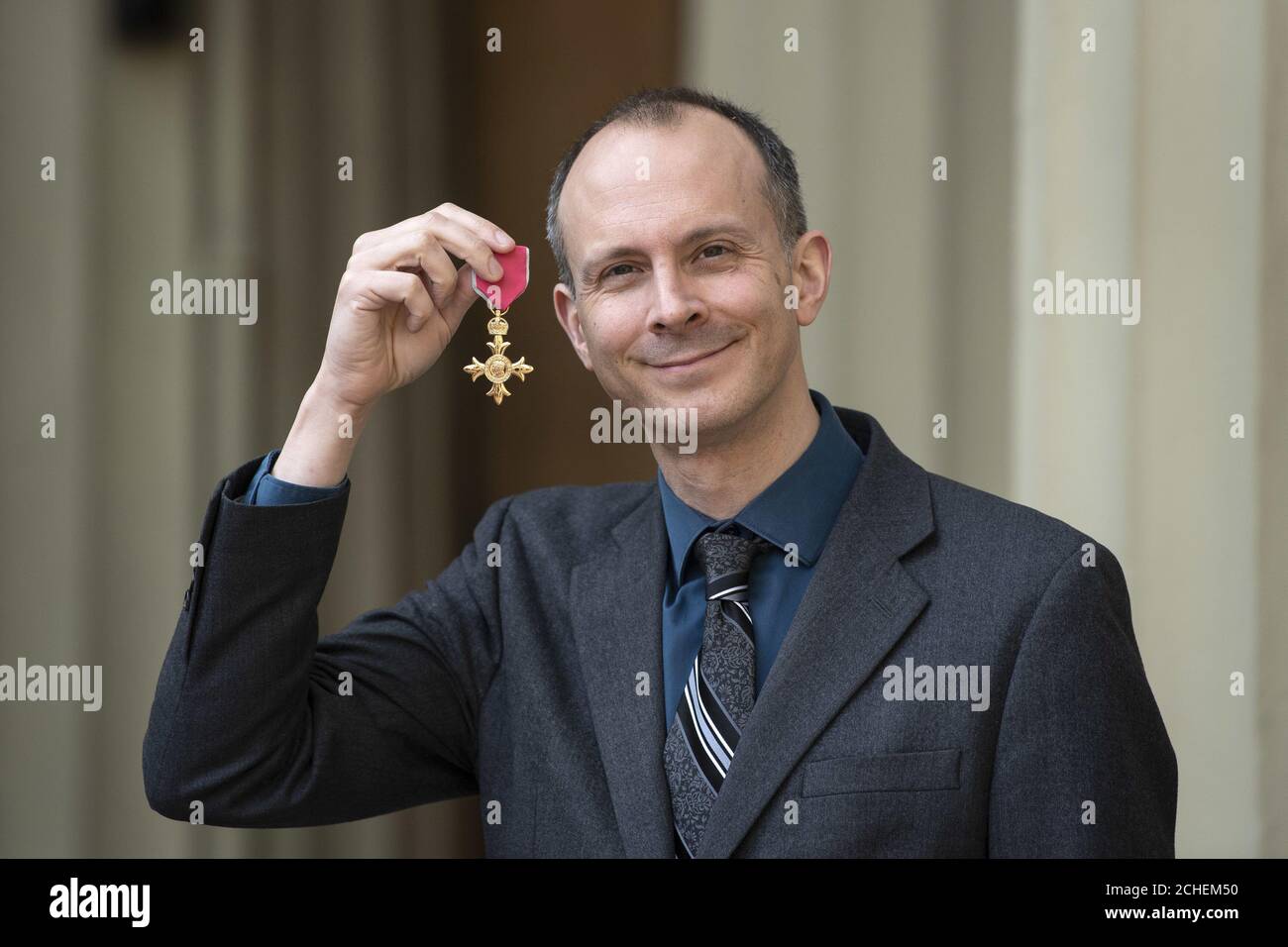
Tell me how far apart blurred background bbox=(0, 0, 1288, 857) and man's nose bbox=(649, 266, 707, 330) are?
0.94 meters

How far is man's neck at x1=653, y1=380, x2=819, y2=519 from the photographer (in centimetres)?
152

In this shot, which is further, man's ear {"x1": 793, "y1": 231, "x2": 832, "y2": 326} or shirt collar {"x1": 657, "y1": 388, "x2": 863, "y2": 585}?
man's ear {"x1": 793, "y1": 231, "x2": 832, "y2": 326}

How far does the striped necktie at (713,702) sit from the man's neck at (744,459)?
6 centimetres

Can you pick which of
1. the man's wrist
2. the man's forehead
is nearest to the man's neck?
the man's forehead

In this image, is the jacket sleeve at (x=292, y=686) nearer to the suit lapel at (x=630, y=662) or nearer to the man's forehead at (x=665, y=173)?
the suit lapel at (x=630, y=662)

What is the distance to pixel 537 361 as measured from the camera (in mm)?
2510

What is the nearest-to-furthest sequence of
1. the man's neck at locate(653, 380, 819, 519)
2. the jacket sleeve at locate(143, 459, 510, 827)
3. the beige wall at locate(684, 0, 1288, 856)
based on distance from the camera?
the jacket sleeve at locate(143, 459, 510, 827) → the man's neck at locate(653, 380, 819, 519) → the beige wall at locate(684, 0, 1288, 856)

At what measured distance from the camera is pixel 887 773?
1343 millimetres

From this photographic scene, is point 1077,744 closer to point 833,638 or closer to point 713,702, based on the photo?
point 833,638

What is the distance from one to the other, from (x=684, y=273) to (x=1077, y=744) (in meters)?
0.64

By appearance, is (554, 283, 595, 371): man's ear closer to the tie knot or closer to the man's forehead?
the man's forehead

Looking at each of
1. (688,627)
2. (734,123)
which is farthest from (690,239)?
(688,627)
